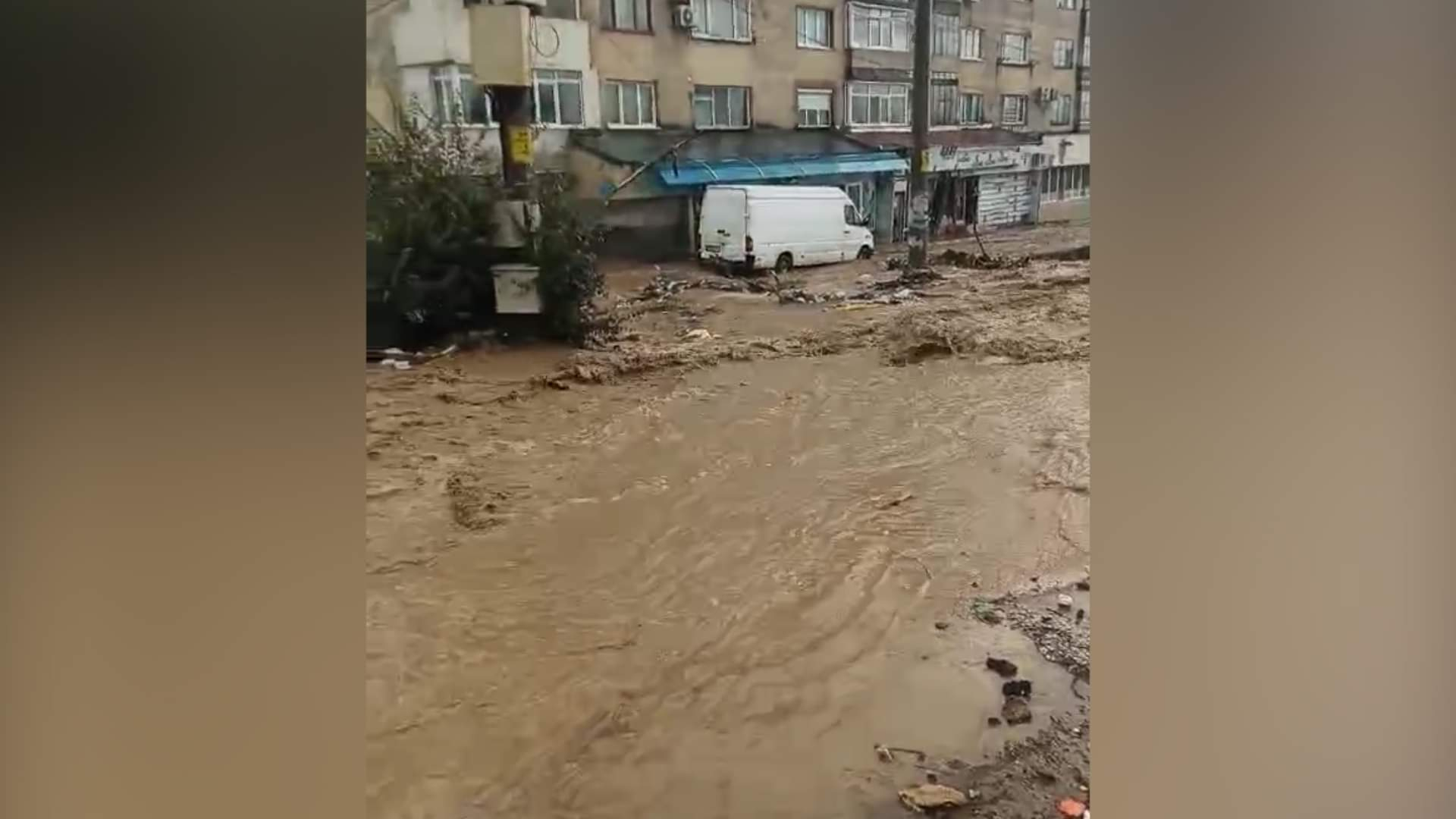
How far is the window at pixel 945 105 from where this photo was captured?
5.18ft

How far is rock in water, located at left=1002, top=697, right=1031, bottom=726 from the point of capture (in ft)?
5.10

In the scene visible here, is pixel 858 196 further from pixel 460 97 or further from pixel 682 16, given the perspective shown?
pixel 460 97

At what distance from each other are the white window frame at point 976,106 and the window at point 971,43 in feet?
0.15

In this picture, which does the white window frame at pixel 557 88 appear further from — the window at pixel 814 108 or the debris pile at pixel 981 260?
the debris pile at pixel 981 260

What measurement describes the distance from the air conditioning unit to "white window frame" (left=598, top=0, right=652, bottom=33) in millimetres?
33

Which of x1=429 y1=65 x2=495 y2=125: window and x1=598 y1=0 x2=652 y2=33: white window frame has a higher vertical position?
x1=598 y1=0 x2=652 y2=33: white window frame

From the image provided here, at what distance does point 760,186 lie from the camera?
157 cm

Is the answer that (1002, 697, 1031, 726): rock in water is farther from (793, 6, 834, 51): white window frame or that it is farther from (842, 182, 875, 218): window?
(793, 6, 834, 51): white window frame

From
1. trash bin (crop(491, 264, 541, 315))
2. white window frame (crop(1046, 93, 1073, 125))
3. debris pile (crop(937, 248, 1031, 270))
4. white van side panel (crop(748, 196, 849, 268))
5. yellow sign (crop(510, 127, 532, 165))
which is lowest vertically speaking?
trash bin (crop(491, 264, 541, 315))

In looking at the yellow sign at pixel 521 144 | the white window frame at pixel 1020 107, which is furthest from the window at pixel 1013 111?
the yellow sign at pixel 521 144

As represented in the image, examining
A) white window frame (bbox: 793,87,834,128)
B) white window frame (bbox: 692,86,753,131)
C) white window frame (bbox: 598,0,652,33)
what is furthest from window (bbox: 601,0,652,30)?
white window frame (bbox: 793,87,834,128)

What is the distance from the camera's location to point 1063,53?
1.58 metres
